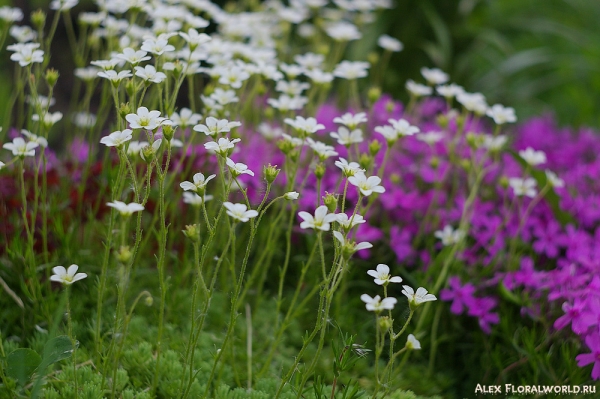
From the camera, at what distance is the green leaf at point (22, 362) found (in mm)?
1230

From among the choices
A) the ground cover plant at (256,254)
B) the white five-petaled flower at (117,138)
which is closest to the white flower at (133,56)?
the ground cover plant at (256,254)

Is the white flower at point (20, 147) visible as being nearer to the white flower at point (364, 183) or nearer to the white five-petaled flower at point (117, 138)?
the white five-petaled flower at point (117, 138)

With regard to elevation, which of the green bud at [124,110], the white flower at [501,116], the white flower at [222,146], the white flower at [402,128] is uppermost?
the green bud at [124,110]

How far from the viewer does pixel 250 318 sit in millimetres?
1698

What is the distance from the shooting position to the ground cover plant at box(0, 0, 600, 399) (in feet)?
4.00

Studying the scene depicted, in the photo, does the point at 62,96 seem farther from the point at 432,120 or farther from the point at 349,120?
the point at 349,120

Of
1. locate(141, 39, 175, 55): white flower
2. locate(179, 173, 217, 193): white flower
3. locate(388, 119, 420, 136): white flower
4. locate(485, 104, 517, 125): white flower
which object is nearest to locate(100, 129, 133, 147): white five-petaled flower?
locate(179, 173, 217, 193): white flower

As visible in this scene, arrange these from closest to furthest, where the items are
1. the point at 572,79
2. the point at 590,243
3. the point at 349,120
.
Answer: the point at 349,120 < the point at 590,243 < the point at 572,79

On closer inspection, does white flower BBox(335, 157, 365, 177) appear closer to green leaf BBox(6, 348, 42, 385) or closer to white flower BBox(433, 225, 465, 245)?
white flower BBox(433, 225, 465, 245)

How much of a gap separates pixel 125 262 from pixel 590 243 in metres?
1.52

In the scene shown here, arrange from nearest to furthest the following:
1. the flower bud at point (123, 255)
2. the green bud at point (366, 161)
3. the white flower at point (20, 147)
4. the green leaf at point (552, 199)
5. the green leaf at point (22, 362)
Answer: the flower bud at point (123, 255)
the green leaf at point (22, 362)
the white flower at point (20, 147)
the green bud at point (366, 161)
the green leaf at point (552, 199)

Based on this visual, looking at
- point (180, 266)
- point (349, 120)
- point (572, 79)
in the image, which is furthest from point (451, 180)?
point (572, 79)

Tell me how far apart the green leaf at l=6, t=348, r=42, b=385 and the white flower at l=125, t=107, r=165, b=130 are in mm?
542

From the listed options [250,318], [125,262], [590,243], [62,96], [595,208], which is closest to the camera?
[125,262]
